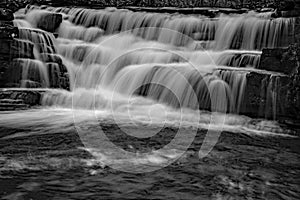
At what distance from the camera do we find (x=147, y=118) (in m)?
7.69

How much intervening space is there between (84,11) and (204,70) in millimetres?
7298

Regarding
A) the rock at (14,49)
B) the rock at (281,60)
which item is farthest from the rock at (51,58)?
the rock at (281,60)

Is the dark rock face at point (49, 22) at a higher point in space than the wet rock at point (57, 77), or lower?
higher

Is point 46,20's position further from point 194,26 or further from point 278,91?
point 278,91

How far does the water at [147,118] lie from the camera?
4082mm

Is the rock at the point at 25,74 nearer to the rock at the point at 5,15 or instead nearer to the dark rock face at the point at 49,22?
the rock at the point at 5,15

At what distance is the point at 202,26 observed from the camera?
480 inches

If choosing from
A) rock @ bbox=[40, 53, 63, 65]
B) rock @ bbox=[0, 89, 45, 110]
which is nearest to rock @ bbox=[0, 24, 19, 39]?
rock @ bbox=[40, 53, 63, 65]

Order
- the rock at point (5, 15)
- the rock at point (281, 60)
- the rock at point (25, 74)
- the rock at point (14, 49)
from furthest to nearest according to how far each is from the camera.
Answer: the rock at point (5, 15) → the rock at point (14, 49) → the rock at point (25, 74) → the rock at point (281, 60)

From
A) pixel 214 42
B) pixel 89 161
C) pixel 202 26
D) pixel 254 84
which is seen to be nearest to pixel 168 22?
pixel 202 26

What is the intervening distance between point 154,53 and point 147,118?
352 cm

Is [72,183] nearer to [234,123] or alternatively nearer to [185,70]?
[234,123]

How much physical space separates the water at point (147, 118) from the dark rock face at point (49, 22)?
0.23m

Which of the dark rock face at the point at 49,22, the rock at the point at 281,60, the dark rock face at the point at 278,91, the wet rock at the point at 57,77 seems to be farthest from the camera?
the dark rock face at the point at 49,22
